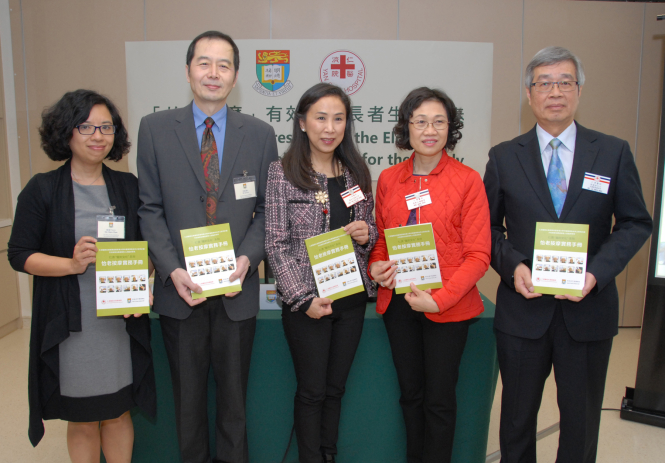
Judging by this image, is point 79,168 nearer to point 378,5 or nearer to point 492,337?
point 492,337

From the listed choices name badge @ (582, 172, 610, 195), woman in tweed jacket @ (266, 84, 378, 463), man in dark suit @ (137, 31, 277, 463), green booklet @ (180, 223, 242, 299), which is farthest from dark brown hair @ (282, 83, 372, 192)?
name badge @ (582, 172, 610, 195)

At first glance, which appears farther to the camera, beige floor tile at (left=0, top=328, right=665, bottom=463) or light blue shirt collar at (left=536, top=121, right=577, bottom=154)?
beige floor tile at (left=0, top=328, right=665, bottom=463)

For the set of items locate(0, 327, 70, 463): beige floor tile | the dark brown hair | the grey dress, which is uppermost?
the dark brown hair

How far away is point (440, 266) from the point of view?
1.78 metres

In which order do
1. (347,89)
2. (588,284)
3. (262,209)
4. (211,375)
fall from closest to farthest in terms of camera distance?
(588,284), (262,209), (211,375), (347,89)

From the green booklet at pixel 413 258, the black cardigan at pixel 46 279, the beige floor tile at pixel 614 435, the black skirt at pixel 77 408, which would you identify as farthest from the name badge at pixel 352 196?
the beige floor tile at pixel 614 435

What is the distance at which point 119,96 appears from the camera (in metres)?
A: 4.14

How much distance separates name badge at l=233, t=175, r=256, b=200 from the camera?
1755 mm

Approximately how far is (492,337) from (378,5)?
10.8ft

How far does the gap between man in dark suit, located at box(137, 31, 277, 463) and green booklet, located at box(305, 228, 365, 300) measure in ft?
0.82

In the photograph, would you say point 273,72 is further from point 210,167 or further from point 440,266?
point 440,266

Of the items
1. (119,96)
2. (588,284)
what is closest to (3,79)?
(119,96)

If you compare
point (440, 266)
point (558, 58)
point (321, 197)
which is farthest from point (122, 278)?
point (558, 58)

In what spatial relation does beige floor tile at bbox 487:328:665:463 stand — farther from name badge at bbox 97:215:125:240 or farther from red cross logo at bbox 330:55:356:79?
red cross logo at bbox 330:55:356:79
